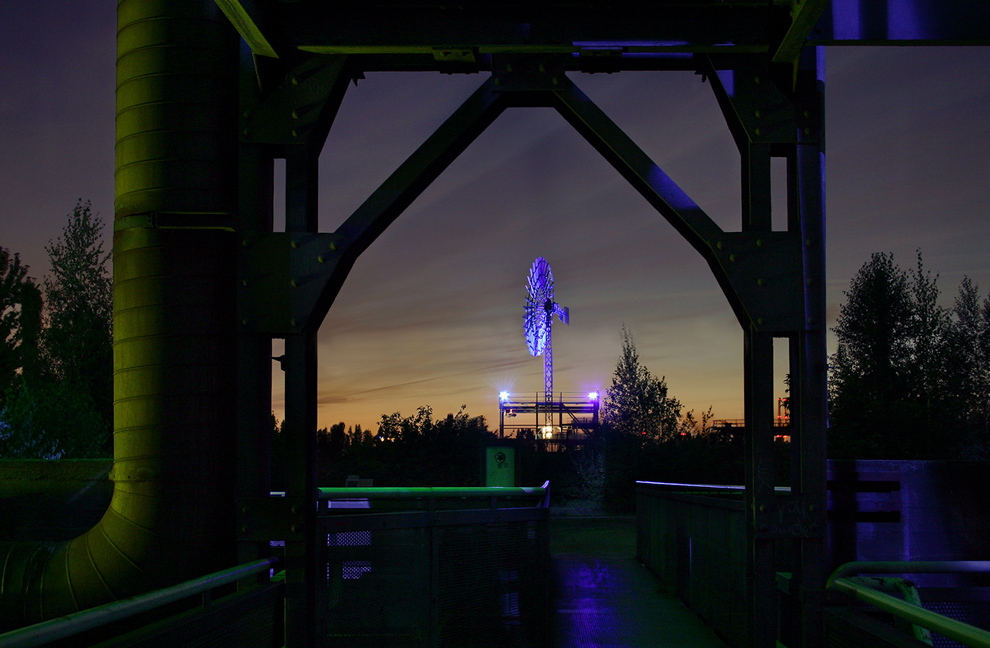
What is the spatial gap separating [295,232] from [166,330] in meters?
0.83

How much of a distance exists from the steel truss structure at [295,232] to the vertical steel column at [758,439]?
1 cm

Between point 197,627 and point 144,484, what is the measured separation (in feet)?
4.31

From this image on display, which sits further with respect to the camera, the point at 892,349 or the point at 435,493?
the point at 892,349

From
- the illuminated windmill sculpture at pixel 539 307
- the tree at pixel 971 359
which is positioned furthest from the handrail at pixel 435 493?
the tree at pixel 971 359

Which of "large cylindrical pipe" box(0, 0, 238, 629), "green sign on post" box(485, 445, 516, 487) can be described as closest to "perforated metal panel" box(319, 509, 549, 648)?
"large cylindrical pipe" box(0, 0, 238, 629)

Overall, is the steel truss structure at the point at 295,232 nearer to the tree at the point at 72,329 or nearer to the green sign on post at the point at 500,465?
the green sign on post at the point at 500,465

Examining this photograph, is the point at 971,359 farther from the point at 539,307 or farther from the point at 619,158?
the point at 619,158

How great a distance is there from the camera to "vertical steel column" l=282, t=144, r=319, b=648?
3.94 meters

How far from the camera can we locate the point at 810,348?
402 cm

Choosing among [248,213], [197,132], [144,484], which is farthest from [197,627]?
[197,132]

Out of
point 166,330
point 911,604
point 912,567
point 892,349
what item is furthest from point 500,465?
point 892,349

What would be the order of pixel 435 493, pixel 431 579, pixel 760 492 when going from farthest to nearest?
pixel 435 493 → pixel 431 579 → pixel 760 492

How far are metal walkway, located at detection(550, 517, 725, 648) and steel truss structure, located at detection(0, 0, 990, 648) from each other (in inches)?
125

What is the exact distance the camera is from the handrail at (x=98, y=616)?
2.01 m
